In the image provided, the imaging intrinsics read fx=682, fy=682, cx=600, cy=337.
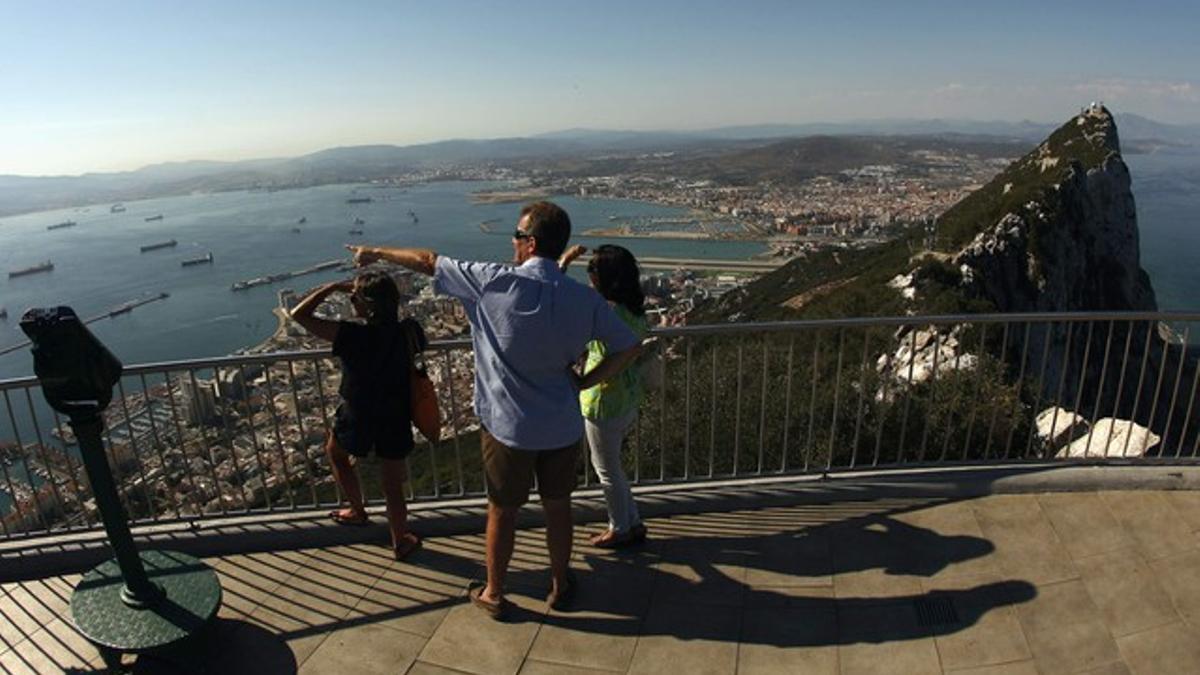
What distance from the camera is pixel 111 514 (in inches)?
110

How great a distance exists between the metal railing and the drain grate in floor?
1055 mm

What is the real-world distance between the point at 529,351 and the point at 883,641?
193cm

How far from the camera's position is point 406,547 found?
12.0ft

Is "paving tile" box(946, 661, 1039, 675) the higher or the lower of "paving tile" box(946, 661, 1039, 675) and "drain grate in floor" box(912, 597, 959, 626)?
the lower

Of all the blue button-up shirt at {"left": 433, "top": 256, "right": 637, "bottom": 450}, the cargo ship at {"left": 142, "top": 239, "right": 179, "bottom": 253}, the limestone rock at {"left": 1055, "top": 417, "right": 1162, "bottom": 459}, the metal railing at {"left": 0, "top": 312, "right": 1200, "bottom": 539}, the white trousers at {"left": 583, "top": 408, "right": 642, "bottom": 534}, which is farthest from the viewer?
the cargo ship at {"left": 142, "top": 239, "right": 179, "bottom": 253}

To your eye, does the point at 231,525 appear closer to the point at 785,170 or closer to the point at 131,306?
the point at 131,306

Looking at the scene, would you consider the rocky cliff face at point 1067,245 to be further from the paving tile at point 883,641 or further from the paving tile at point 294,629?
the paving tile at point 294,629

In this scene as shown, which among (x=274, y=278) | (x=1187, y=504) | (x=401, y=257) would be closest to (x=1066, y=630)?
(x=1187, y=504)

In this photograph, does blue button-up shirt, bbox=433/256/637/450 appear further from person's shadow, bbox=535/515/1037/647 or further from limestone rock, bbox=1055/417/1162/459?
limestone rock, bbox=1055/417/1162/459

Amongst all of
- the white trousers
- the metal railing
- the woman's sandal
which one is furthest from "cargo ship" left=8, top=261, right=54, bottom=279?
the white trousers

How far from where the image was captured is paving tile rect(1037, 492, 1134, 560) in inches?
135

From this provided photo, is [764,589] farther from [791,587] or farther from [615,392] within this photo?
[615,392]

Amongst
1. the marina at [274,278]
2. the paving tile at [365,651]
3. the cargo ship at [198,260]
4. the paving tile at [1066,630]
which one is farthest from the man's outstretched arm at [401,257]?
the cargo ship at [198,260]

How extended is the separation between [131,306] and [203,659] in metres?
49.7
